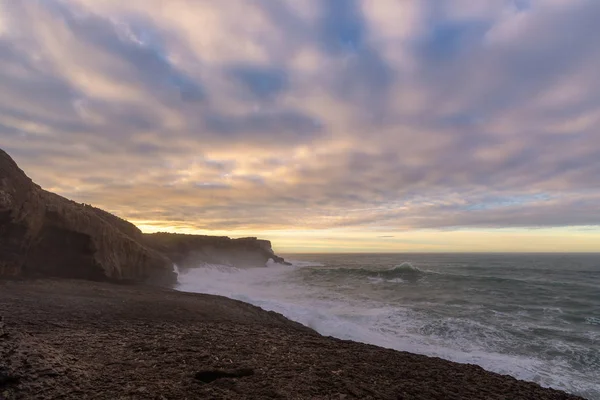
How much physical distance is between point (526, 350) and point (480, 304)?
9340 mm

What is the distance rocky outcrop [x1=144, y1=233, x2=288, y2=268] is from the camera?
4172 centimetres

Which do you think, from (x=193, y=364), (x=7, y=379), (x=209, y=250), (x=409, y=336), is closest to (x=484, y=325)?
(x=409, y=336)

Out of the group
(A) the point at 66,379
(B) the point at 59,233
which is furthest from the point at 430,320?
(B) the point at 59,233

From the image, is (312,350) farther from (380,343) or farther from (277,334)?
(380,343)

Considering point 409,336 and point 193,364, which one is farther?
point 409,336

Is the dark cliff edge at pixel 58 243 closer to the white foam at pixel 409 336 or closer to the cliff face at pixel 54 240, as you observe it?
the cliff face at pixel 54 240

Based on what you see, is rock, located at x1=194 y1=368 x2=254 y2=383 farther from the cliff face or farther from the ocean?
the cliff face

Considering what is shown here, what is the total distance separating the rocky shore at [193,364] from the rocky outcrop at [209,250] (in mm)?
30400

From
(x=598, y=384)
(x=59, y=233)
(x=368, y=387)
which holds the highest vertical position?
(x=59, y=233)

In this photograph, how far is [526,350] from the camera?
1124cm

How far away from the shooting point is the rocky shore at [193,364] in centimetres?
450

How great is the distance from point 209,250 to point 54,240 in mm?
35030

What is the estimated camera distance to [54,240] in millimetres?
17609

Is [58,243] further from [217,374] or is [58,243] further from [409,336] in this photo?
[409,336]
